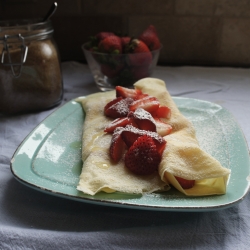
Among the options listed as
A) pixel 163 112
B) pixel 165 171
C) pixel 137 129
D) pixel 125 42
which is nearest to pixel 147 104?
pixel 163 112

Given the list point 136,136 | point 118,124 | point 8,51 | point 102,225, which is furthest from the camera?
point 8,51

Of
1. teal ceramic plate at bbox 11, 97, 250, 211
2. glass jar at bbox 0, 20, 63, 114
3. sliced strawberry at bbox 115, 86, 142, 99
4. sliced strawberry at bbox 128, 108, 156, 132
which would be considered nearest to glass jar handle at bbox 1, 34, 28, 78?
glass jar at bbox 0, 20, 63, 114

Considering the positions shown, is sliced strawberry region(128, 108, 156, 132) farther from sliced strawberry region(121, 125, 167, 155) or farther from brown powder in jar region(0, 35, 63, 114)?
brown powder in jar region(0, 35, 63, 114)

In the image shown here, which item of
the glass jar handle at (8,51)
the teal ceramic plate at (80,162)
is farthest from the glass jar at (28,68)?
the teal ceramic plate at (80,162)

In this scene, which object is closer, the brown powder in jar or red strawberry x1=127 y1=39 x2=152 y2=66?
the brown powder in jar

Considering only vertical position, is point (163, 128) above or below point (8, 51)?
below

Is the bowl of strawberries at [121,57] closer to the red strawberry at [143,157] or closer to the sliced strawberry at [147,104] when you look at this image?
the sliced strawberry at [147,104]

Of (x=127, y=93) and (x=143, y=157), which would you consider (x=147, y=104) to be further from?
(x=143, y=157)

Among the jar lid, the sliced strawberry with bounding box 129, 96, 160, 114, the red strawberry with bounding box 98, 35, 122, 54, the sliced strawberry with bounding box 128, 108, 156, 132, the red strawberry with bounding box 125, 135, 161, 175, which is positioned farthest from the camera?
the red strawberry with bounding box 98, 35, 122, 54
